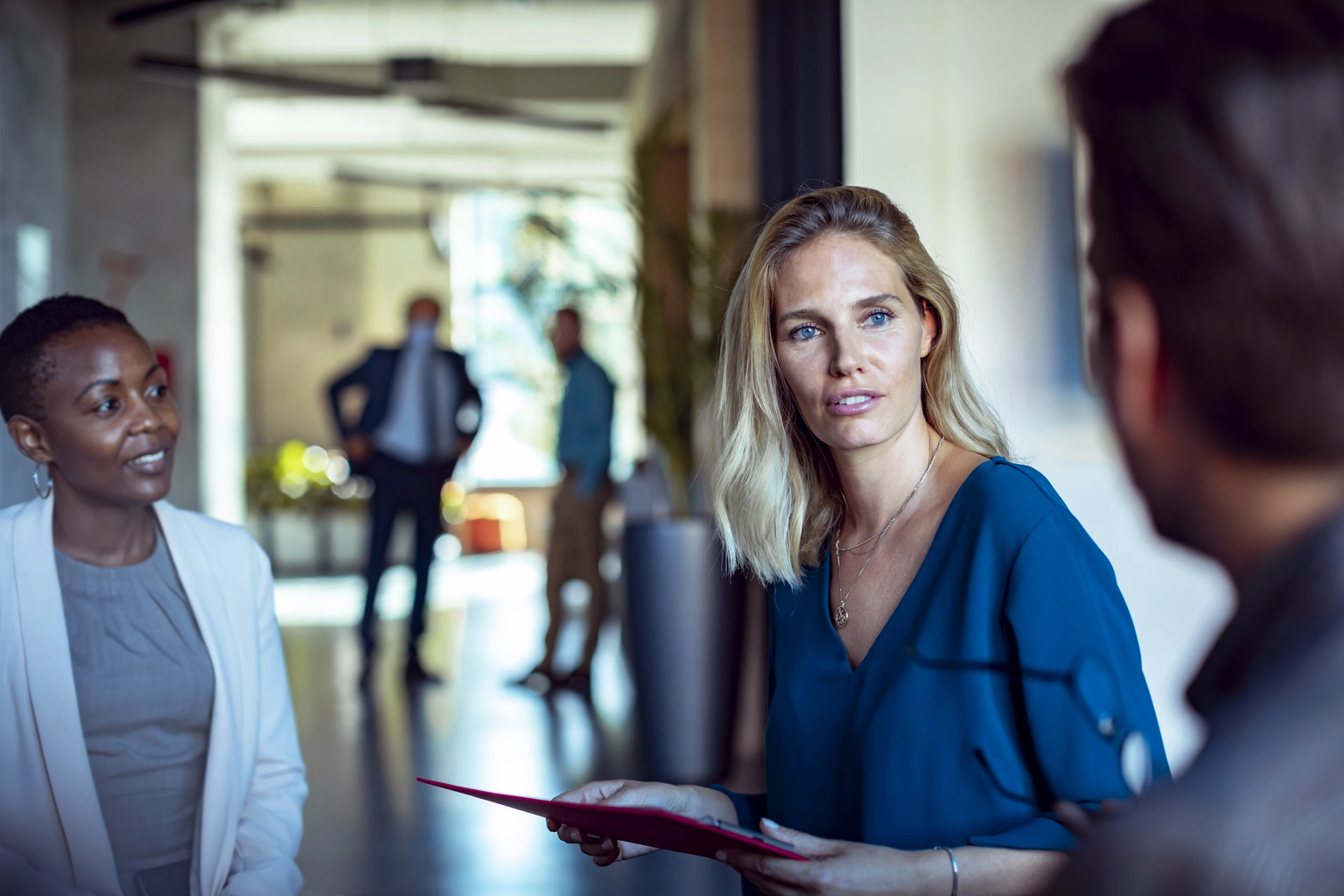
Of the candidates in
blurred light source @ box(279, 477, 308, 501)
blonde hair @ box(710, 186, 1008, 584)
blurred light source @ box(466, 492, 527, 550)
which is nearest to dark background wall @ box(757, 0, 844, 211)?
blonde hair @ box(710, 186, 1008, 584)

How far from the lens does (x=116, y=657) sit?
1474 millimetres

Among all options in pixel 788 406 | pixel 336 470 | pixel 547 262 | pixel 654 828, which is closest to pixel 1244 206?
pixel 654 828

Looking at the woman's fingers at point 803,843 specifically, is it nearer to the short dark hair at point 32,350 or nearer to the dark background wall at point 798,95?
the short dark hair at point 32,350

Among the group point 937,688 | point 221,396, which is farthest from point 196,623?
point 221,396

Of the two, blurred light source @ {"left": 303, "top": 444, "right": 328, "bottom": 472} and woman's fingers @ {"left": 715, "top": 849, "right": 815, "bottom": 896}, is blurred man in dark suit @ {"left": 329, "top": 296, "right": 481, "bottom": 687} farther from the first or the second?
blurred light source @ {"left": 303, "top": 444, "right": 328, "bottom": 472}

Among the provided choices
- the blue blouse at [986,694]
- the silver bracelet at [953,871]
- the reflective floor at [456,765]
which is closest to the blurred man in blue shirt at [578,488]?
the reflective floor at [456,765]

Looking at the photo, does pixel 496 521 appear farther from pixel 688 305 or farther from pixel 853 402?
pixel 853 402

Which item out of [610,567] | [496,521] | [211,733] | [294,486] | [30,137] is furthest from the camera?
[496,521]

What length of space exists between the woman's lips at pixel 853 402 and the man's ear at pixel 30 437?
39.3 inches

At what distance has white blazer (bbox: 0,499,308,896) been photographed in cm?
137

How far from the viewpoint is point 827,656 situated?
135 cm

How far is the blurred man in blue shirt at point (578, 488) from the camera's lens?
5547 millimetres

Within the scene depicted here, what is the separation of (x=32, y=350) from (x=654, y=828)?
1.03 m

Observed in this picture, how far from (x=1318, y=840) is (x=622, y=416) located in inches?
632
